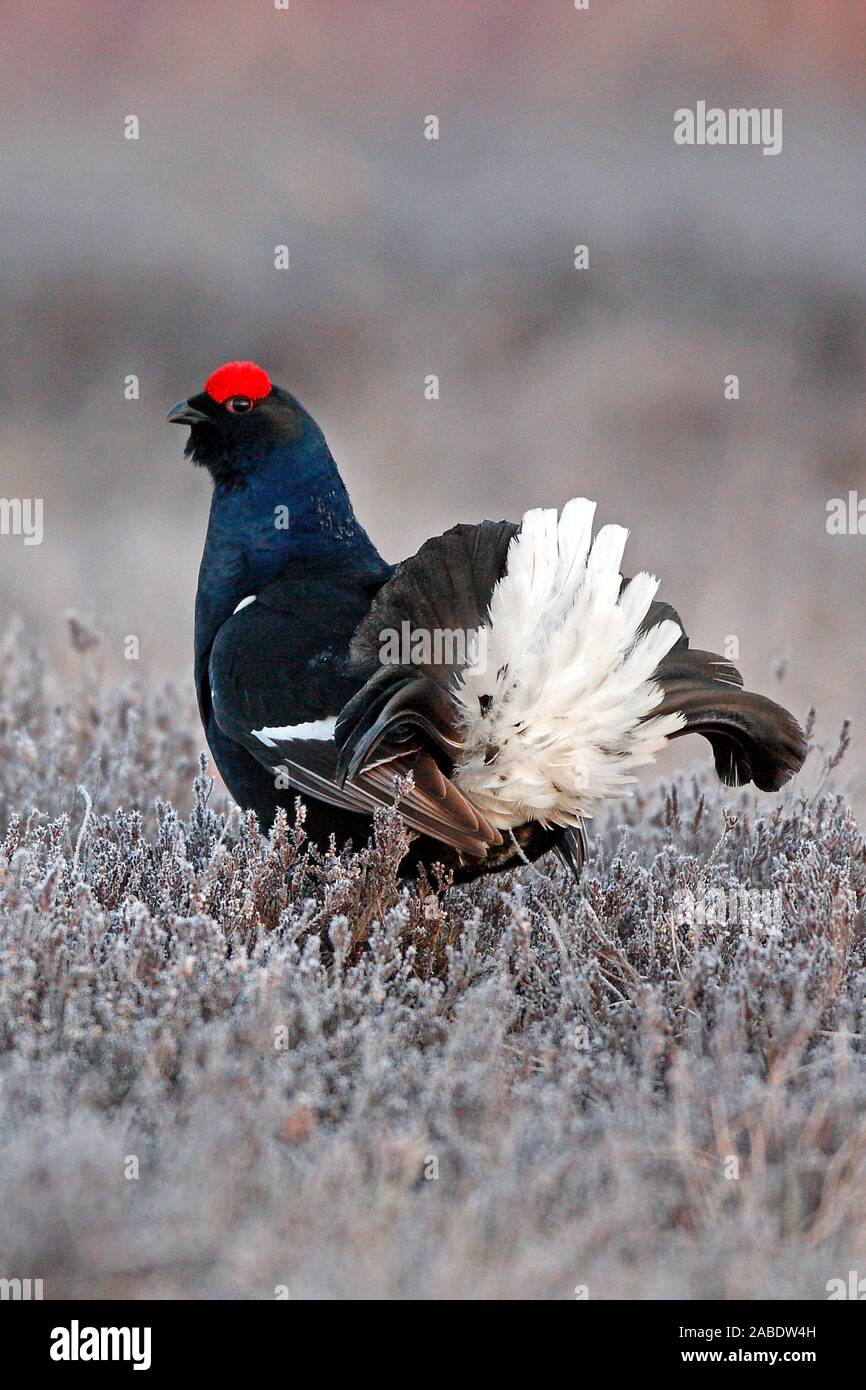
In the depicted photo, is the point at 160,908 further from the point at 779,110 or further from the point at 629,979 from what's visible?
the point at 779,110

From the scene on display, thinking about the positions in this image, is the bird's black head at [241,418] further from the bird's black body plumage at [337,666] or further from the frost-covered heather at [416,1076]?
the frost-covered heather at [416,1076]

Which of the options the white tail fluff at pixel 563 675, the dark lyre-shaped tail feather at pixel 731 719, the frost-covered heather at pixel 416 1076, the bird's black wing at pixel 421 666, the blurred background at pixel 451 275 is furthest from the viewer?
the blurred background at pixel 451 275

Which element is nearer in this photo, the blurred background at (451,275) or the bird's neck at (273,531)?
the bird's neck at (273,531)

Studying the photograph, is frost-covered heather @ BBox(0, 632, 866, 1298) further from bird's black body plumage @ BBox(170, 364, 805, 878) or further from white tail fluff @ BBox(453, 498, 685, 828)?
white tail fluff @ BBox(453, 498, 685, 828)

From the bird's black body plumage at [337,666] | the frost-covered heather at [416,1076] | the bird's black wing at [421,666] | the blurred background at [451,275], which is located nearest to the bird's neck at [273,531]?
the bird's black body plumage at [337,666]

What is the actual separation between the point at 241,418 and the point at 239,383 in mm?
97

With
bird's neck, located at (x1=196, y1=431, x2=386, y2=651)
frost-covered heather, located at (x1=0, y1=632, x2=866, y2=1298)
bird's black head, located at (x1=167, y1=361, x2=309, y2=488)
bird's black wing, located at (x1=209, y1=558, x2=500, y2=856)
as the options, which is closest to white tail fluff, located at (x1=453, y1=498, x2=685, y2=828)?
bird's black wing, located at (x1=209, y1=558, x2=500, y2=856)

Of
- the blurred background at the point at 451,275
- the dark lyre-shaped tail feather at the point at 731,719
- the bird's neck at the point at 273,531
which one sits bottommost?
the dark lyre-shaped tail feather at the point at 731,719

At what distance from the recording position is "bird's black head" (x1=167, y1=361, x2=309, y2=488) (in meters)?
3.99

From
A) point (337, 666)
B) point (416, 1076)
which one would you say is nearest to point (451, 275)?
point (337, 666)

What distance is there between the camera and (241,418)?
13.2 ft

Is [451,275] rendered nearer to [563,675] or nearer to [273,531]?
[273,531]

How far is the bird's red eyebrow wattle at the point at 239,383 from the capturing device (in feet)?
13.0

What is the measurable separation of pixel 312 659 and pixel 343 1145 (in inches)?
54.7
